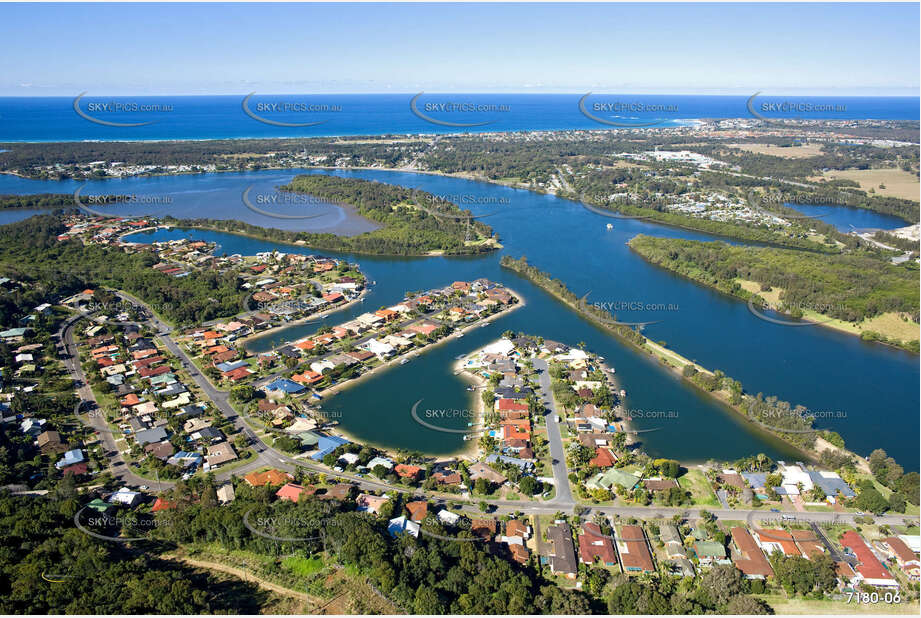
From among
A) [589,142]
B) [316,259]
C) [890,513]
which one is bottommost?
[890,513]

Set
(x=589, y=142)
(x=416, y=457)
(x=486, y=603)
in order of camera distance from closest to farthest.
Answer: (x=486, y=603) → (x=416, y=457) → (x=589, y=142)

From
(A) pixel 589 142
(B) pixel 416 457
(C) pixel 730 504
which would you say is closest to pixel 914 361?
(C) pixel 730 504

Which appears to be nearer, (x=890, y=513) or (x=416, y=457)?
(x=890, y=513)

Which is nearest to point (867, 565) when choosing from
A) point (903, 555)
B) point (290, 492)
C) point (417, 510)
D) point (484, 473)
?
point (903, 555)

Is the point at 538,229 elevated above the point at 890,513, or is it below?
above

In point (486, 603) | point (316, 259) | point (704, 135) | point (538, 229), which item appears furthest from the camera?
point (704, 135)

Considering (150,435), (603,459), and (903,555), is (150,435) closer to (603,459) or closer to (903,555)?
(603,459)

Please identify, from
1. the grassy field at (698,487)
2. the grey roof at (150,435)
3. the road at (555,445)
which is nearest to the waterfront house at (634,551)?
the road at (555,445)

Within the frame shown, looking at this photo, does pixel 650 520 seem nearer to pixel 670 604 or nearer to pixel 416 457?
pixel 670 604
